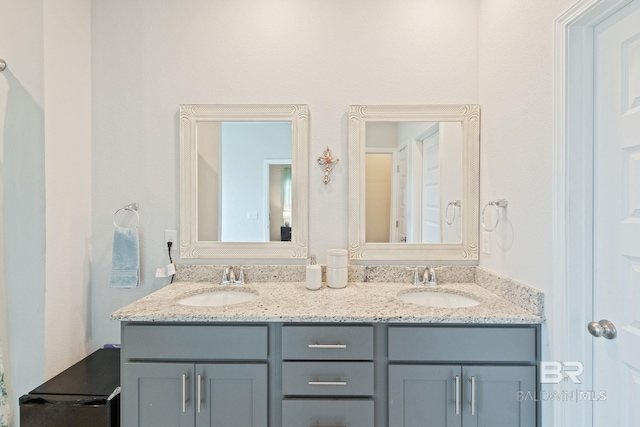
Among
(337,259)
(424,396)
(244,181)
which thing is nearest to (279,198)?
(244,181)

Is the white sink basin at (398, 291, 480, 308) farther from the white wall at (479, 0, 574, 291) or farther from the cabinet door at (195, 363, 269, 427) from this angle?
the cabinet door at (195, 363, 269, 427)

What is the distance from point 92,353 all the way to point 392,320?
1703 millimetres

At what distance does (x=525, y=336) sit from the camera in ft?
4.25

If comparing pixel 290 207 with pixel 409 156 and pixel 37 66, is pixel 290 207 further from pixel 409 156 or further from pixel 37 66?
pixel 37 66

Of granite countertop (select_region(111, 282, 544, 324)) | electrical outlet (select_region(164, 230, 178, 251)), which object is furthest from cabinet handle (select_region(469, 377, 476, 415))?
electrical outlet (select_region(164, 230, 178, 251))

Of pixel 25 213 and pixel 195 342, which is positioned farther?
pixel 25 213

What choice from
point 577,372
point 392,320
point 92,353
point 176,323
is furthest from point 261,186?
point 577,372

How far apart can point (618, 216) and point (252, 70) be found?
177cm

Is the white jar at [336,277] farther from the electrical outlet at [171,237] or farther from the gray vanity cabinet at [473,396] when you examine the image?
the electrical outlet at [171,237]

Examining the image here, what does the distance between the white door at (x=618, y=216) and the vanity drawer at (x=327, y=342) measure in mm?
795

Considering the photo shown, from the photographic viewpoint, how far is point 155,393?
133 cm

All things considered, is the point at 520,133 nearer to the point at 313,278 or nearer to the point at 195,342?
the point at 313,278

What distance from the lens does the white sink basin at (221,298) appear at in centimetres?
171

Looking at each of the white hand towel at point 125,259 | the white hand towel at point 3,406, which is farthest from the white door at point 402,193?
the white hand towel at point 3,406
